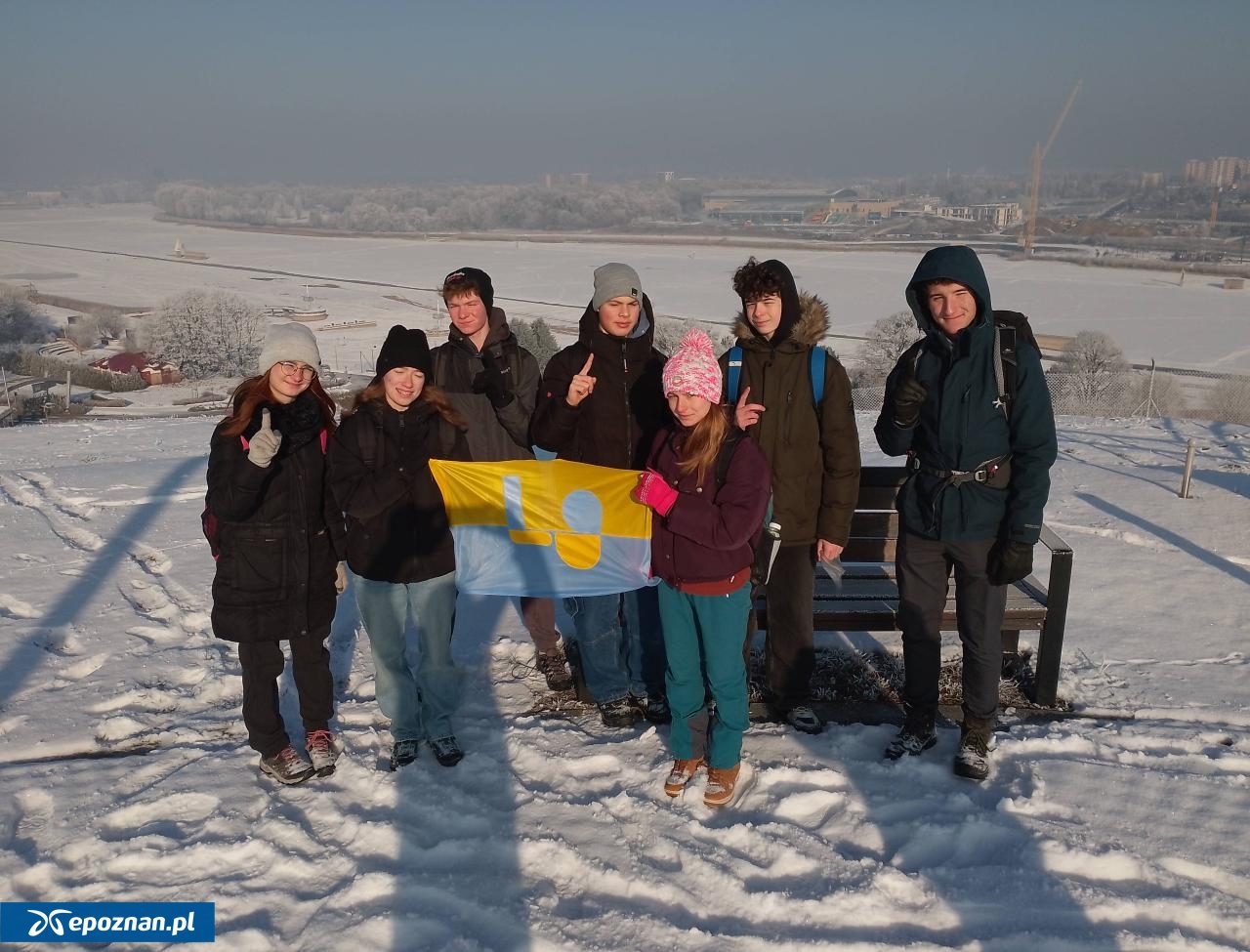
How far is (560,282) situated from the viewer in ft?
221

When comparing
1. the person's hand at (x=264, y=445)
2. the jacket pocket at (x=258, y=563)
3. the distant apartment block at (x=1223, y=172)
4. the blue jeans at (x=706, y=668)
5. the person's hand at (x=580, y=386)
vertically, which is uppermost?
the distant apartment block at (x=1223, y=172)

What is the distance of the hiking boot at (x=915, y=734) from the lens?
13.4ft

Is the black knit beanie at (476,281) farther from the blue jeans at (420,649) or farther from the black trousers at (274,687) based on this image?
the black trousers at (274,687)

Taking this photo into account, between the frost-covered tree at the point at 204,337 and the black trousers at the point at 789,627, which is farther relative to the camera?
the frost-covered tree at the point at 204,337

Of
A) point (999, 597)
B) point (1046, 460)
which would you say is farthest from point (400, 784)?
point (1046, 460)

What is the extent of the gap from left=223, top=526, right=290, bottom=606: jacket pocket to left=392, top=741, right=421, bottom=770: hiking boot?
921mm

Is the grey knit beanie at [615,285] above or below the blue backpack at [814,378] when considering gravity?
above

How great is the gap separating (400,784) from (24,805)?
1562 millimetres

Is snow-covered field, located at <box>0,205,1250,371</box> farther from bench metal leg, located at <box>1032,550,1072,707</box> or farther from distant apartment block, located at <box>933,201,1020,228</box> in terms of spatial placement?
distant apartment block, located at <box>933,201,1020,228</box>

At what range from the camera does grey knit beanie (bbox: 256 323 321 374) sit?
12.0ft

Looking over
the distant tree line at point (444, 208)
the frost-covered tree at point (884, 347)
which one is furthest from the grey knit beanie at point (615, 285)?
the distant tree line at point (444, 208)

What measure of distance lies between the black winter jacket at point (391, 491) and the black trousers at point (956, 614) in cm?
212

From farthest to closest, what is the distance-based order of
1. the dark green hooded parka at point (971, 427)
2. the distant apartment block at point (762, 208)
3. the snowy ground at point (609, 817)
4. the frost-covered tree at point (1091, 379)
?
the distant apartment block at point (762, 208) < the frost-covered tree at point (1091, 379) < the dark green hooded parka at point (971, 427) < the snowy ground at point (609, 817)

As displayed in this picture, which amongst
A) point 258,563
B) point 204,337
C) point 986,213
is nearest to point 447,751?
point 258,563
